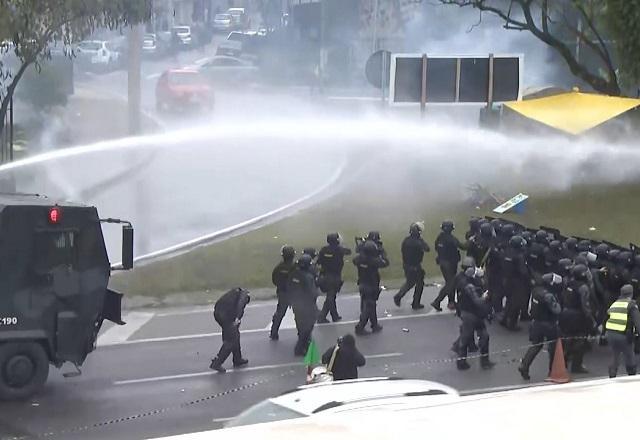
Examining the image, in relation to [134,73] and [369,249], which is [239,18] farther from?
[369,249]

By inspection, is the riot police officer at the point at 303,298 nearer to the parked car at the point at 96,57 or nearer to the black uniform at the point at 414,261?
the black uniform at the point at 414,261

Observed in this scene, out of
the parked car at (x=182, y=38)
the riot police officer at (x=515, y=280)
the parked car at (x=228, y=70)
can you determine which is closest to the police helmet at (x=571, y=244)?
the riot police officer at (x=515, y=280)

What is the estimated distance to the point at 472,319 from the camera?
15.4m

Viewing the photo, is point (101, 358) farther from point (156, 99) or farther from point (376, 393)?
point (156, 99)

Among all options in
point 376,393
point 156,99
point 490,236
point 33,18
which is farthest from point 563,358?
point 156,99

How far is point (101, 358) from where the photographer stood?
53.2ft

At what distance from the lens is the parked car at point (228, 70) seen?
174 ft

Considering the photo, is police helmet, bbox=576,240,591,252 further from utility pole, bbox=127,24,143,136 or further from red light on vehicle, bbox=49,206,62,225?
utility pole, bbox=127,24,143,136

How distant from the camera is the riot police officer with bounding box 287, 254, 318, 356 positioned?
16.2 metres

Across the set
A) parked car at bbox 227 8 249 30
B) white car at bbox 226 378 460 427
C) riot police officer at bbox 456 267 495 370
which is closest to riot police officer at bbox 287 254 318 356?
riot police officer at bbox 456 267 495 370

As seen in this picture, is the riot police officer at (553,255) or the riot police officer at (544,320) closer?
the riot police officer at (544,320)

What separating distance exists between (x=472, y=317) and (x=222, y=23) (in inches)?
1863

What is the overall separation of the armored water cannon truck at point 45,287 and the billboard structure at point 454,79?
13081 mm

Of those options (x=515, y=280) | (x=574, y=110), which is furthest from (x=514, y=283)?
(x=574, y=110)
